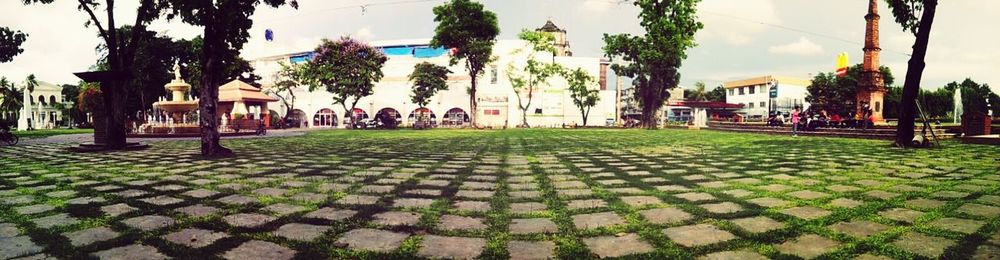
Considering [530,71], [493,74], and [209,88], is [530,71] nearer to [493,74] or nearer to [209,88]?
[493,74]

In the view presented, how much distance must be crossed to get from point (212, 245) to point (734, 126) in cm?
2962

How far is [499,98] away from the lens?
47938 mm

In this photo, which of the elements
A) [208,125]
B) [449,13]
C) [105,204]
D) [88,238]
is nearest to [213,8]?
[208,125]

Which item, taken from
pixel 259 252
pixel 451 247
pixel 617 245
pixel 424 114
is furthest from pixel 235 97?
pixel 617 245

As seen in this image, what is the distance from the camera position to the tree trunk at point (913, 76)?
35.5 ft

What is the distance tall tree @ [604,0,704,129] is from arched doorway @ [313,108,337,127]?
100 feet

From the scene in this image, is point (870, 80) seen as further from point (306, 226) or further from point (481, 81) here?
point (481, 81)

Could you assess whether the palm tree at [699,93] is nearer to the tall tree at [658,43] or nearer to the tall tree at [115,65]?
the tall tree at [658,43]

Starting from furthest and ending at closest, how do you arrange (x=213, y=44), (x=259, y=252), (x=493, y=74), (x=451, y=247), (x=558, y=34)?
1. (x=558, y=34)
2. (x=493, y=74)
3. (x=213, y=44)
4. (x=451, y=247)
5. (x=259, y=252)

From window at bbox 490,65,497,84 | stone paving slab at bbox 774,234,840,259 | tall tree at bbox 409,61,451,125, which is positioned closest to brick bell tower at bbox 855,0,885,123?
stone paving slab at bbox 774,234,840,259

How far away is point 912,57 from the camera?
440 inches

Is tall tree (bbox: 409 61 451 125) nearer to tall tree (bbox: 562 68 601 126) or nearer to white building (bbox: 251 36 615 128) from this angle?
white building (bbox: 251 36 615 128)

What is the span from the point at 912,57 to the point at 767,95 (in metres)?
60.0

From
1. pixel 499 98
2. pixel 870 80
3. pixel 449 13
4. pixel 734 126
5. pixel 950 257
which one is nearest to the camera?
pixel 950 257
